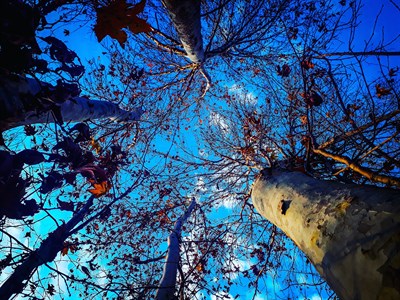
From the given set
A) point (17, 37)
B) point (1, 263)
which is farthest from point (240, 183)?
point (17, 37)

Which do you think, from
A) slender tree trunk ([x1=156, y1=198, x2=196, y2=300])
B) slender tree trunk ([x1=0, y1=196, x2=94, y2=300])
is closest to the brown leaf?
slender tree trunk ([x1=0, y1=196, x2=94, y2=300])

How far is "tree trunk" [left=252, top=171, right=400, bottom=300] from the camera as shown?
2.12 ft

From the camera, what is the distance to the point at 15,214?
1.62 metres

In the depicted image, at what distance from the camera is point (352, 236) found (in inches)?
31.7

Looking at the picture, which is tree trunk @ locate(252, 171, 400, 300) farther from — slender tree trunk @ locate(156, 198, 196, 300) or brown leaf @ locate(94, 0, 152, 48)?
brown leaf @ locate(94, 0, 152, 48)

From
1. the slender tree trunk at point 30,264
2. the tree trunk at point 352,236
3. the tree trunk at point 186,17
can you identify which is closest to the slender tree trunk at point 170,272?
the slender tree trunk at point 30,264

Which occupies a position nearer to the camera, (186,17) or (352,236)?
(352,236)

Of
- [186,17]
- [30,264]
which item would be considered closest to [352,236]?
[186,17]

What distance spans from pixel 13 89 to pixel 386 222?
191 centimetres

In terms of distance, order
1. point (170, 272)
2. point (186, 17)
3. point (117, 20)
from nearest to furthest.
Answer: point (117, 20), point (186, 17), point (170, 272)

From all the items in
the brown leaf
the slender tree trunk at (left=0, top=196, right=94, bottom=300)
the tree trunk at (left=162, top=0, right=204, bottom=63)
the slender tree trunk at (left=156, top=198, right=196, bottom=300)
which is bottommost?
the slender tree trunk at (left=0, top=196, right=94, bottom=300)

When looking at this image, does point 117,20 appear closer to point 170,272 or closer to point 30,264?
point 30,264

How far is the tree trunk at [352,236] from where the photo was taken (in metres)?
0.65

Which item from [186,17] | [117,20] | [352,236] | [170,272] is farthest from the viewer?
[170,272]
